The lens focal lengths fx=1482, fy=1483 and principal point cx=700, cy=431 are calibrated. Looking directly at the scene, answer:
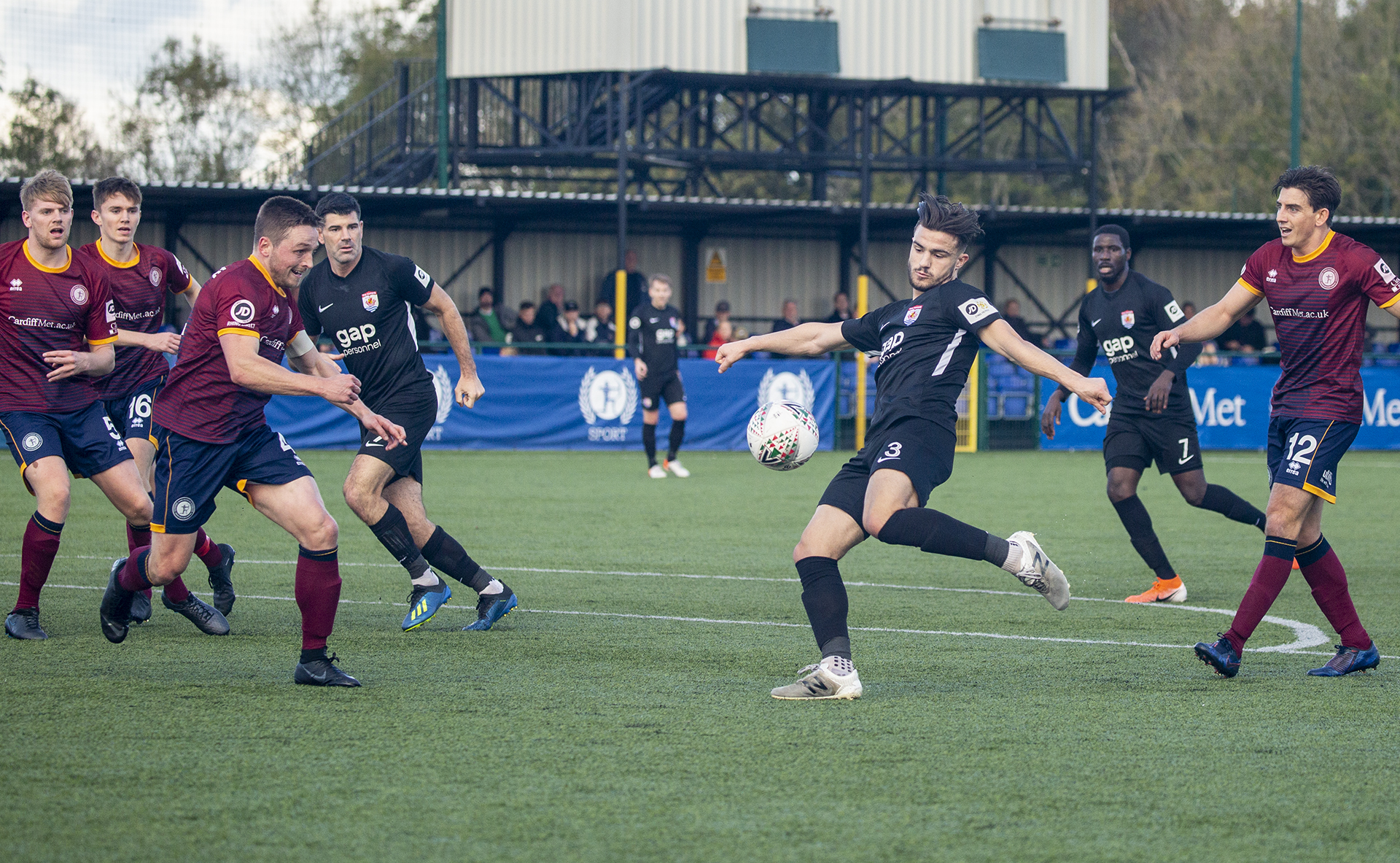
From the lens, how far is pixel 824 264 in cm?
2922

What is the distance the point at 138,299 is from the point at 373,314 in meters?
1.32

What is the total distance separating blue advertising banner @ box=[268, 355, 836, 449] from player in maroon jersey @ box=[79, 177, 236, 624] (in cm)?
1178

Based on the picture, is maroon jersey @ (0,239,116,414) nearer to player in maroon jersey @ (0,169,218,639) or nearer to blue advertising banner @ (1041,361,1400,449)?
player in maroon jersey @ (0,169,218,639)

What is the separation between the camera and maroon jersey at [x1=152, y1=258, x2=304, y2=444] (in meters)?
5.82

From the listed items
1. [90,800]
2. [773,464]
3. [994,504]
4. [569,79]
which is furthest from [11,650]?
[569,79]

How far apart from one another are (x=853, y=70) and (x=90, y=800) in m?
23.7

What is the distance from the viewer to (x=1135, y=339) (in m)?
9.02

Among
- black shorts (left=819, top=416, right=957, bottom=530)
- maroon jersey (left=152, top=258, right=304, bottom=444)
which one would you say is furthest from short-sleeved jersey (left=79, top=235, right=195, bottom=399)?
black shorts (left=819, top=416, right=957, bottom=530)

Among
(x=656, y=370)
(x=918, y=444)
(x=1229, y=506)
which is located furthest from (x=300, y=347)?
(x=656, y=370)

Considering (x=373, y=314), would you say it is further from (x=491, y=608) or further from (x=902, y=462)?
(x=902, y=462)

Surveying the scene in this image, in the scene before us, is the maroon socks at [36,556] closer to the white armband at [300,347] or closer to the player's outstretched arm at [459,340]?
the white armband at [300,347]

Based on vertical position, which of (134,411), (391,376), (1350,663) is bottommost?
(1350,663)

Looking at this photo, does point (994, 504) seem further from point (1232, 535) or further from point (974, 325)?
point (974, 325)

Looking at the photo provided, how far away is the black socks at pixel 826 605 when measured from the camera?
18.2 feet
